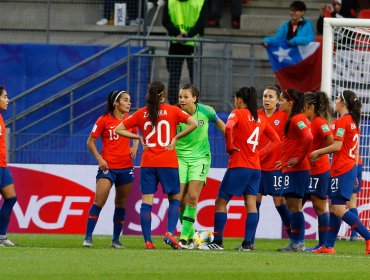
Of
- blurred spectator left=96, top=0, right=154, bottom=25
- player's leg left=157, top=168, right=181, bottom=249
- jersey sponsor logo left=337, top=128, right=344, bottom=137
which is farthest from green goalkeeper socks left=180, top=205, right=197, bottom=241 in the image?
blurred spectator left=96, top=0, right=154, bottom=25

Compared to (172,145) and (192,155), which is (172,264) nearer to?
(172,145)

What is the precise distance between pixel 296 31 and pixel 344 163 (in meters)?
7.05

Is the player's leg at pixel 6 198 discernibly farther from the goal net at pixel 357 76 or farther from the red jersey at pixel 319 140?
the goal net at pixel 357 76

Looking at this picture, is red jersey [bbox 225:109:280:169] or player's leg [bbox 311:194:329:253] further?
player's leg [bbox 311:194:329:253]

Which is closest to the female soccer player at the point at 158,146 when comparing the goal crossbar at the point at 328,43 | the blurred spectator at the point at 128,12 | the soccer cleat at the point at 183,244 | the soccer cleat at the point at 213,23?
the soccer cleat at the point at 183,244

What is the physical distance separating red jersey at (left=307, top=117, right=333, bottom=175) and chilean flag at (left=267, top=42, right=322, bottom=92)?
6209 millimetres

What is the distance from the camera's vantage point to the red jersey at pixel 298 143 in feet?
49.1

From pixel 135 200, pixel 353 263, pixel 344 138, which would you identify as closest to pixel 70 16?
pixel 135 200

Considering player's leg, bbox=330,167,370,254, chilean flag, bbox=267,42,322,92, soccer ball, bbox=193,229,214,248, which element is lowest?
soccer ball, bbox=193,229,214,248

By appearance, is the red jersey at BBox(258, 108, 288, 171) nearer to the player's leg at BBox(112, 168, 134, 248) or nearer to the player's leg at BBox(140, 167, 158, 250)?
the player's leg at BBox(112, 168, 134, 248)

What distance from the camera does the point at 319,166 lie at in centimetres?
1541

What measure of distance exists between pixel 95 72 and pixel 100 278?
12.0 meters

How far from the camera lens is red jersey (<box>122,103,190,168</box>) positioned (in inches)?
581

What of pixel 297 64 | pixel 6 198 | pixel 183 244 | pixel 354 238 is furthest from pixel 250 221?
pixel 297 64
